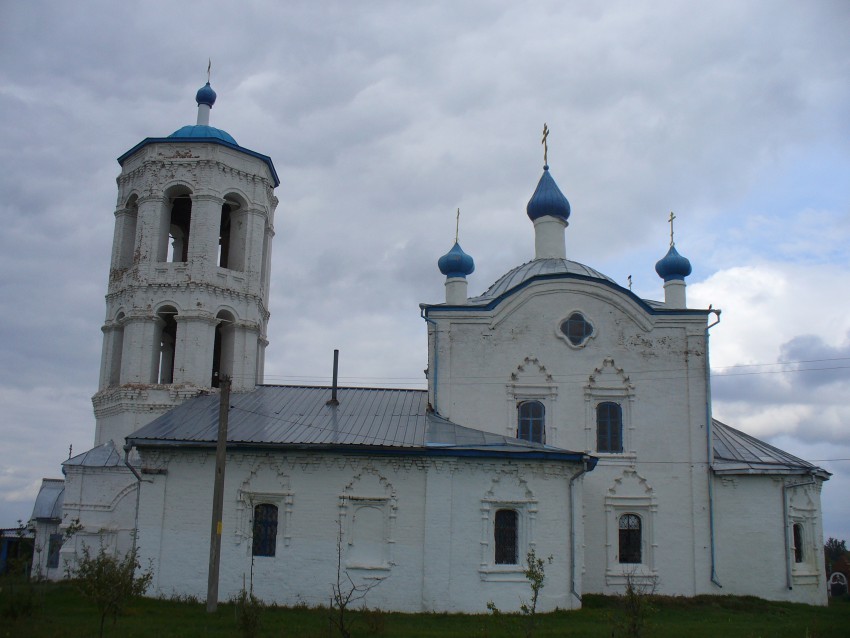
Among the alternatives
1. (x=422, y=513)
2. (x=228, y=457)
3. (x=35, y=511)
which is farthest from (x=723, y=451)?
(x=35, y=511)

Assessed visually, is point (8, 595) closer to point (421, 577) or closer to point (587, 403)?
point (421, 577)

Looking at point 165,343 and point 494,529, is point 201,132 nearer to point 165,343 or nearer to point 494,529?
point 165,343

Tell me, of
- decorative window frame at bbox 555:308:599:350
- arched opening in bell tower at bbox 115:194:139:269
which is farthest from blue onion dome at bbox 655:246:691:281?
arched opening in bell tower at bbox 115:194:139:269

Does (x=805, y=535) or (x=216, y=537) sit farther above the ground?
(x=805, y=535)

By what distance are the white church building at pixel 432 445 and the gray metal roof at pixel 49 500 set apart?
3222 mm

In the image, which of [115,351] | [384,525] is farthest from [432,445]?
[115,351]

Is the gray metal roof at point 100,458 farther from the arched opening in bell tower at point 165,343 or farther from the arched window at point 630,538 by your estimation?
the arched window at point 630,538

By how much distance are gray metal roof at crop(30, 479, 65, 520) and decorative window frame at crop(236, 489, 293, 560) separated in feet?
36.4

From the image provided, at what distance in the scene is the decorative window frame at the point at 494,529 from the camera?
15.7 metres

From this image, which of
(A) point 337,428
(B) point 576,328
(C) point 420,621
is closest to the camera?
(C) point 420,621

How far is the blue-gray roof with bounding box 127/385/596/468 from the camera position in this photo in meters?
16.3

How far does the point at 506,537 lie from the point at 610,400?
4.35m

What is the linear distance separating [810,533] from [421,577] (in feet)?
30.2

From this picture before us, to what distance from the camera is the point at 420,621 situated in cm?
1451
